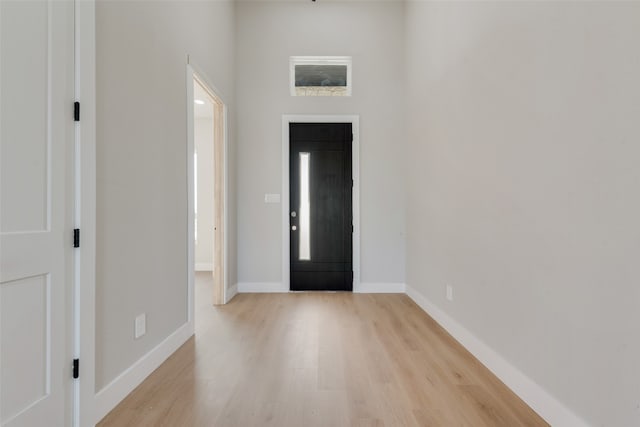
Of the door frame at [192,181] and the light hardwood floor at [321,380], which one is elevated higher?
the door frame at [192,181]

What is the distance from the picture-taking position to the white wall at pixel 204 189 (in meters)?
6.25

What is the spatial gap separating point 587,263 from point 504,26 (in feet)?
A: 4.96

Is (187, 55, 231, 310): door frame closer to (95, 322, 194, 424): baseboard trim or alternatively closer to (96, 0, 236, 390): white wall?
(96, 0, 236, 390): white wall

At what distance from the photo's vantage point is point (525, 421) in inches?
63.4

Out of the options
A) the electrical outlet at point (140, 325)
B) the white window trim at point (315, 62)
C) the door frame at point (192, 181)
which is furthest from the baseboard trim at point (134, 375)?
the white window trim at point (315, 62)

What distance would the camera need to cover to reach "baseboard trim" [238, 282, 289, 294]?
14.0 ft

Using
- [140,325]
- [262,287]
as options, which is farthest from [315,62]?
[140,325]

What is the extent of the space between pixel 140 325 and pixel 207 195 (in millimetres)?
4549
